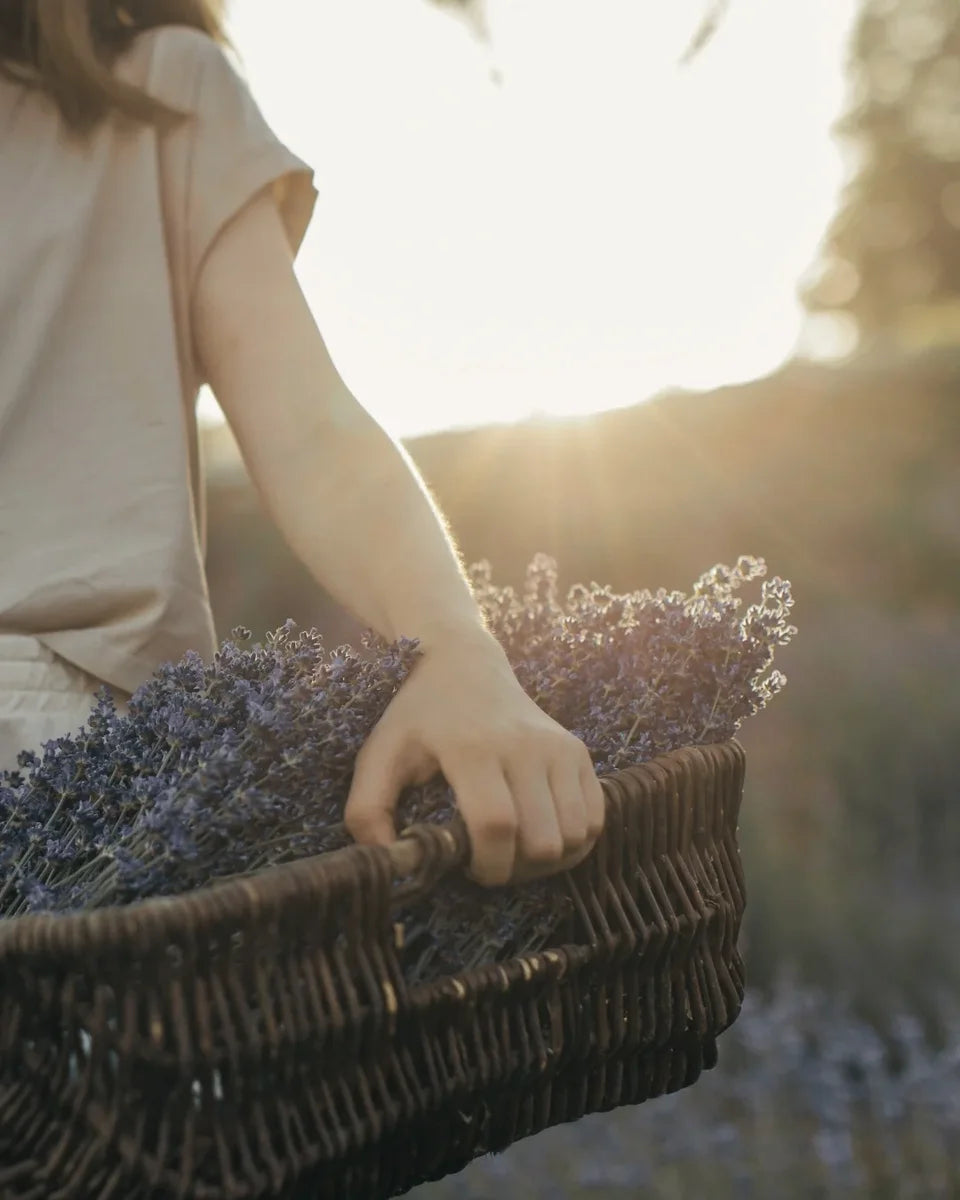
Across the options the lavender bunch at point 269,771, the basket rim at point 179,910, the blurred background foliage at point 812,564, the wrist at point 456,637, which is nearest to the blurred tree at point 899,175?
the blurred background foliage at point 812,564

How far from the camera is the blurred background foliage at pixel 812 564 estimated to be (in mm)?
3607

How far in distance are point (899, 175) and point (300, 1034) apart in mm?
12889

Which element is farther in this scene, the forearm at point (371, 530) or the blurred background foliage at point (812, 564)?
the blurred background foliage at point (812, 564)

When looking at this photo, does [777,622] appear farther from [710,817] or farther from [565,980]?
[565,980]

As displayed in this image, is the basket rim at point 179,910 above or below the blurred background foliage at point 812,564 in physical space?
above

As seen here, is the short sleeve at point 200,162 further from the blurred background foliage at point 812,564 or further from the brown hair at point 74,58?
the blurred background foliage at point 812,564

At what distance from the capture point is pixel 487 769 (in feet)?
2.87

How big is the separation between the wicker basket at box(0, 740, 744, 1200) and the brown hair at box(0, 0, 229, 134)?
809mm

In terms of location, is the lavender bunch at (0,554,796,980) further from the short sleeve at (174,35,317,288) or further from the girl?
the short sleeve at (174,35,317,288)

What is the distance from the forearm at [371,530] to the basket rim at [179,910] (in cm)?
27

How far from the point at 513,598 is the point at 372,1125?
0.65 m

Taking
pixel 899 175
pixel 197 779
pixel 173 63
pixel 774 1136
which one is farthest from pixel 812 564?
pixel 899 175

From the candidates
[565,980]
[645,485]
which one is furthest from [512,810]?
[645,485]

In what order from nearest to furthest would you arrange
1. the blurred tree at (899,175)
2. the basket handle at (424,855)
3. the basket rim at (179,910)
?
the basket rim at (179,910), the basket handle at (424,855), the blurred tree at (899,175)
